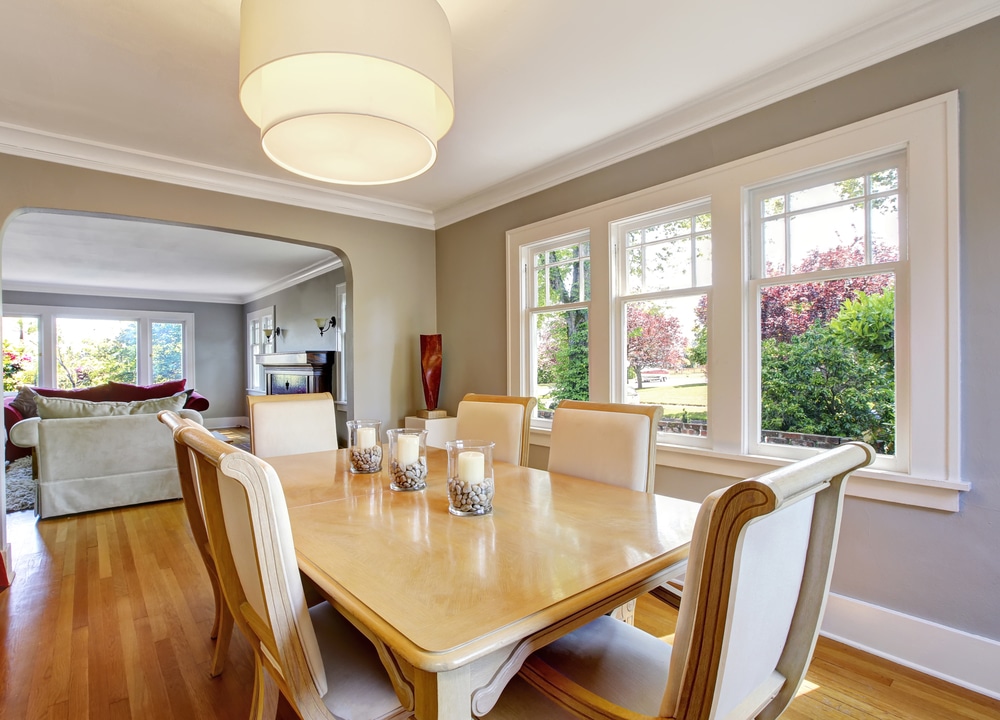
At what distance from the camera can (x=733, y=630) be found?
0.76 meters

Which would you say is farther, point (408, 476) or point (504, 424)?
point (504, 424)

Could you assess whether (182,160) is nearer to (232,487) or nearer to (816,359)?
(232,487)

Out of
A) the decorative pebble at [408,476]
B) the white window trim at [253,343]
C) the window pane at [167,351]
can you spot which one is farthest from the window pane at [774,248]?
the window pane at [167,351]

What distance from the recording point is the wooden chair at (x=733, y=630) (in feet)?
2.30

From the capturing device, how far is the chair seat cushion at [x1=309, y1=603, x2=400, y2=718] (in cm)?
106

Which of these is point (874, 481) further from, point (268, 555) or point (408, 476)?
point (268, 555)

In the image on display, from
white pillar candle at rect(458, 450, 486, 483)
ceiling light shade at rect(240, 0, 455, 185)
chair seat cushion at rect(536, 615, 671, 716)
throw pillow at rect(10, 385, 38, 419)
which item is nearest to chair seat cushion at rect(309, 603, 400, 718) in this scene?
chair seat cushion at rect(536, 615, 671, 716)

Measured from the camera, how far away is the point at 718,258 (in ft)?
8.24

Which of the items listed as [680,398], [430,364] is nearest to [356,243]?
[430,364]

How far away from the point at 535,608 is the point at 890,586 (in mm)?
1928

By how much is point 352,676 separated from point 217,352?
9553mm

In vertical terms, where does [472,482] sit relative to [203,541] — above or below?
above

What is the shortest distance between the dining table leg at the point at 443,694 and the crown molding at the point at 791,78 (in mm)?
2590

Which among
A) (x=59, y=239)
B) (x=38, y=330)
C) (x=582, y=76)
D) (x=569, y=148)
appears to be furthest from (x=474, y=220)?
(x=38, y=330)
